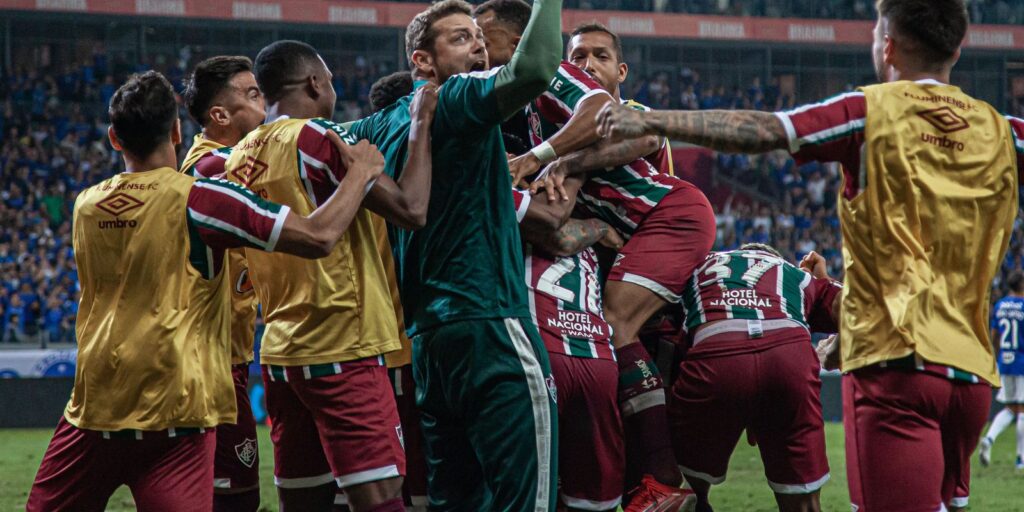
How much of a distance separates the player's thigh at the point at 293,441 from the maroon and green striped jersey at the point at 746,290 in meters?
1.84

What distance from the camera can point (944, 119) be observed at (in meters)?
3.30

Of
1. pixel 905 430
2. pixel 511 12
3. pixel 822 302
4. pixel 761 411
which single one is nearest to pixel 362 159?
pixel 511 12

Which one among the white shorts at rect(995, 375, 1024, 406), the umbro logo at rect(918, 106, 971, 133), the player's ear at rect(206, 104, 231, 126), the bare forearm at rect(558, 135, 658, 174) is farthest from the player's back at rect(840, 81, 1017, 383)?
the white shorts at rect(995, 375, 1024, 406)

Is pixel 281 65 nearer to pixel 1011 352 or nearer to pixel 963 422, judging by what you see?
pixel 963 422

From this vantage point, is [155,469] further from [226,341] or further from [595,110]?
[595,110]

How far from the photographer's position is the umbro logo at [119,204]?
3799 millimetres

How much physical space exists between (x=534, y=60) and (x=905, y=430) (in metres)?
1.65

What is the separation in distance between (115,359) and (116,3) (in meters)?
27.8

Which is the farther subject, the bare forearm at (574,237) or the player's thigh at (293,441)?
the bare forearm at (574,237)

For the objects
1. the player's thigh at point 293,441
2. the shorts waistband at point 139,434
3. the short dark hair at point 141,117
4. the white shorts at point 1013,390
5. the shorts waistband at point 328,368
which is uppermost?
the short dark hair at point 141,117

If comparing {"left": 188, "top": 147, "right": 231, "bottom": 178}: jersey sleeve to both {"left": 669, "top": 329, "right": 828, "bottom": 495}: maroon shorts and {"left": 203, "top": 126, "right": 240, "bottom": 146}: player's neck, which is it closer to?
{"left": 203, "top": 126, "right": 240, "bottom": 146}: player's neck

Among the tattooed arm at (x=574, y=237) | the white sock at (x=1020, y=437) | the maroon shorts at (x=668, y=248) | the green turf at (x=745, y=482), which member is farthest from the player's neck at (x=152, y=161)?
the white sock at (x=1020, y=437)

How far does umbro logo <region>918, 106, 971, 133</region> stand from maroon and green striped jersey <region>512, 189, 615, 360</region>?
5.35 feet

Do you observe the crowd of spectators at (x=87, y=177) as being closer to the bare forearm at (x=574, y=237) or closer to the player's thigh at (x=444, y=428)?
the bare forearm at (x=574, y=237)
